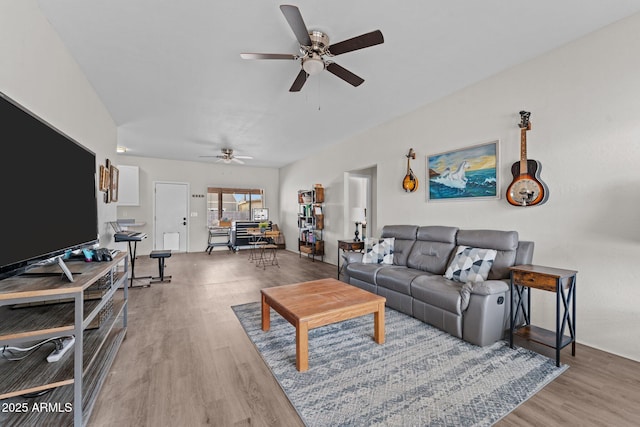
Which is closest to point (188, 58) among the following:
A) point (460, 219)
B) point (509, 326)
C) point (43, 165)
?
point (43, 165)

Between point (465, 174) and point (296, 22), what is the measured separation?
2661 millimetres

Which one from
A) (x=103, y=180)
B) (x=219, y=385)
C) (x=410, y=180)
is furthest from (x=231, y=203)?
(x=219, y=385)

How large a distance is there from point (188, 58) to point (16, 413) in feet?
9.62

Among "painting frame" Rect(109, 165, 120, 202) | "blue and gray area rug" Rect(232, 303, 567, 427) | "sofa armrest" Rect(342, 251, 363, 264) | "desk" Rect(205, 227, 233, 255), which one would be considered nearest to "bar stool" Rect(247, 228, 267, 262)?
"desk" Rect(205, 227, 233, 255)

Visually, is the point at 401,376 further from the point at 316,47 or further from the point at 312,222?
the point at 312,222

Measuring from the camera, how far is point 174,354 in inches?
90.7

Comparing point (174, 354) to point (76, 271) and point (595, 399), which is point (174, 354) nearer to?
point (76, 271)

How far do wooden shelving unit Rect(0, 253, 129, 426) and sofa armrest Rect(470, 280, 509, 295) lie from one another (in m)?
2.82

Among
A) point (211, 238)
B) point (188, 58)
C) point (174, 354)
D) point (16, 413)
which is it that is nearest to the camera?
point (16, 413)

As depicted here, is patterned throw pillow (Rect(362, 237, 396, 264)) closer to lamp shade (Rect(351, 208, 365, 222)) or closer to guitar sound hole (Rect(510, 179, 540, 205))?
lamp shade (Rect(351, 208, 365, 222))

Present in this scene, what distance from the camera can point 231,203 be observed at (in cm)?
877

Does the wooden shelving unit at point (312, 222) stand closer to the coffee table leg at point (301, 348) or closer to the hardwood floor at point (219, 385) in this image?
the hardwood floor at point (219, 385)

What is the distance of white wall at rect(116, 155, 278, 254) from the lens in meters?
7.51

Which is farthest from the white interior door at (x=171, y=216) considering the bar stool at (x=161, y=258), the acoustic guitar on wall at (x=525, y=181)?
the acoustic guitar on wall at (x=525, y=181)
